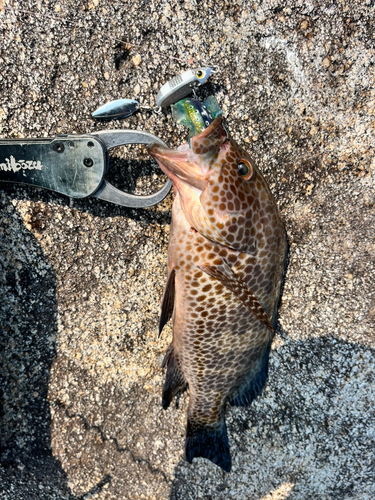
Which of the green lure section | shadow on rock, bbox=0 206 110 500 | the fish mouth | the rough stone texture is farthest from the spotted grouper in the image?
shadow on rock, bbox=0 206 110 500

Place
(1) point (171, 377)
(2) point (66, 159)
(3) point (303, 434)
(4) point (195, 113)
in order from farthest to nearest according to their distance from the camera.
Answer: (3) point (303, 434) < (1) point (171, 377) < (4) point (195, 113) < (2) point (66, 159)

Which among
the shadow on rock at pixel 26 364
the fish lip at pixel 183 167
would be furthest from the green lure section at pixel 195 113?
the shadow on rock at pixel 26 364

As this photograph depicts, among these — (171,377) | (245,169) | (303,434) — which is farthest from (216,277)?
(303,434)

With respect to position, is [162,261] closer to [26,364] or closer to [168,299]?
[168,299]

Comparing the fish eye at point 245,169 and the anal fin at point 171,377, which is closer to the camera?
the fish eye at point 245,169

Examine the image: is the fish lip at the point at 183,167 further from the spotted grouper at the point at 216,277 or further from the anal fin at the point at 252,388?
the anal fin at the point at 252,388

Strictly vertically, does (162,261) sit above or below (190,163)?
below

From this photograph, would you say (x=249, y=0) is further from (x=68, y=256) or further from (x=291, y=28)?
(x=68, y=256)
